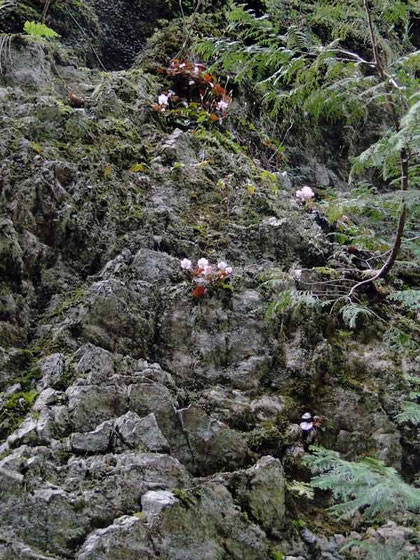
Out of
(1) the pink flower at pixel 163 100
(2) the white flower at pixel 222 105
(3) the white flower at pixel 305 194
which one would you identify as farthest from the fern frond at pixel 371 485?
(2) the white flower at pixel 222 105

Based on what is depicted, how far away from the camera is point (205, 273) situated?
4590mm

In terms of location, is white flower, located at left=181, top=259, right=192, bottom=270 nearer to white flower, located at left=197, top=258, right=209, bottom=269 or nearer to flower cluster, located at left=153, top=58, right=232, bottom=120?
white flower, located at left=197, top=258, right=209, bottom=269

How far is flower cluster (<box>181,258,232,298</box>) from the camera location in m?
4.57

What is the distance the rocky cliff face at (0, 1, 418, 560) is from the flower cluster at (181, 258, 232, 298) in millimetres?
97

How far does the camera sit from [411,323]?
4.98m

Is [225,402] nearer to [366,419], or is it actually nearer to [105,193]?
[366,419]

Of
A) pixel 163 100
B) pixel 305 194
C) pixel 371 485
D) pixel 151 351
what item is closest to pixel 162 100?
pixel 163 100

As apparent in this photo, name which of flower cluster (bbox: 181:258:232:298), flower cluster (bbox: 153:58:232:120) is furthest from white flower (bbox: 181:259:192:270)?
flower cluster (bbox: 153:58:232:120)

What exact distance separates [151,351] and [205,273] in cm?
93

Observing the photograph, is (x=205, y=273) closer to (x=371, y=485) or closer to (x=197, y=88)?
(x=371, y=485)

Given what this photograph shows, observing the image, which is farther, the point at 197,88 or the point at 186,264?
the point at 197,88

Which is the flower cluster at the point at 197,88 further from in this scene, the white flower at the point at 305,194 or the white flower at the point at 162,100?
the white flower at the point at 305,194

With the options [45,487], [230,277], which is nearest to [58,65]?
[230,277]

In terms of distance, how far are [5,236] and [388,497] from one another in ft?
11.1
